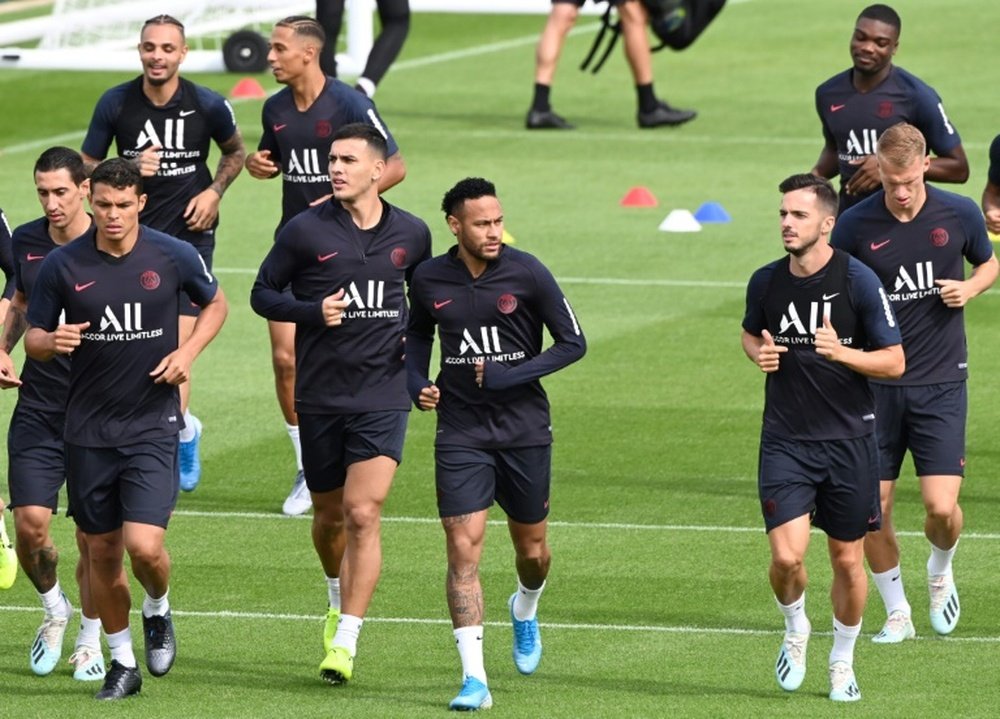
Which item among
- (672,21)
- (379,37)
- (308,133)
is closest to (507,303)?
(308,133)

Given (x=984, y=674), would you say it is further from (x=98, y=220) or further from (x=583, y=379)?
(x=583, y=379)

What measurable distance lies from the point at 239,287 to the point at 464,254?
356 inches

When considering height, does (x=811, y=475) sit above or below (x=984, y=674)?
above

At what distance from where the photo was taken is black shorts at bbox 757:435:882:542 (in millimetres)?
9891

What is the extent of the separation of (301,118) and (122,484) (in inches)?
149

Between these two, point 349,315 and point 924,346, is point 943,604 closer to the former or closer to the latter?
point 924,346

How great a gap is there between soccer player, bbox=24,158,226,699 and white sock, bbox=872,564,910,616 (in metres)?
3.06

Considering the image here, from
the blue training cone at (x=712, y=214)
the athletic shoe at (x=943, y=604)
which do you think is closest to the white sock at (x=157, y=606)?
the athletic shoe at (x=943, y=604)

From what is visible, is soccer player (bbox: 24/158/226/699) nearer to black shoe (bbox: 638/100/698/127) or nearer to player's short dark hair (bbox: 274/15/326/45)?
player's short dark hair (bbox: 274/15/326/45)

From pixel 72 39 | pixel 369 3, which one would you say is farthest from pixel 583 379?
pixel 72 39

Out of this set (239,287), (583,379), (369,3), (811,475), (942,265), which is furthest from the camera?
(369,3)

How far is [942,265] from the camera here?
35.7 feet

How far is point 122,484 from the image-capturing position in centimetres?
1003

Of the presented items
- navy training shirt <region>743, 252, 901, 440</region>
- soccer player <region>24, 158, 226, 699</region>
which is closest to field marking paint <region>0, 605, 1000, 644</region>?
soccer player <region>24, 158, 226, 699</region>
